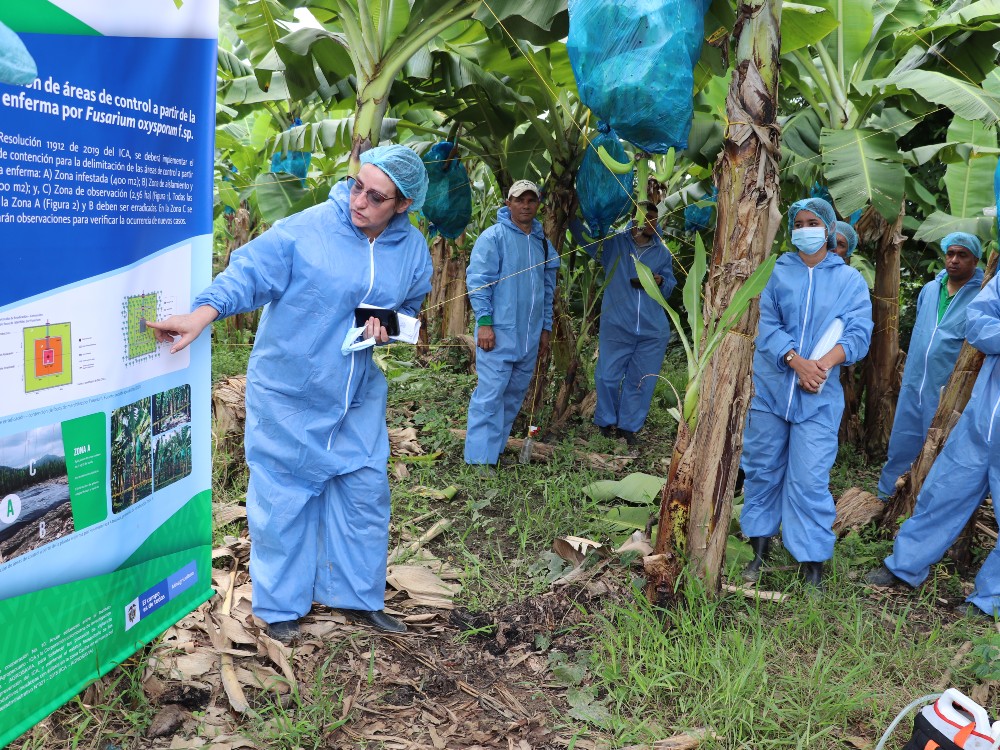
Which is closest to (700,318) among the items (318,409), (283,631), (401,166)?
(401,166)

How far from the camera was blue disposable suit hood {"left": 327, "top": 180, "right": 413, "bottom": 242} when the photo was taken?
2877 millimetres

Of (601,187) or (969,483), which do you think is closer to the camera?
(969,483)

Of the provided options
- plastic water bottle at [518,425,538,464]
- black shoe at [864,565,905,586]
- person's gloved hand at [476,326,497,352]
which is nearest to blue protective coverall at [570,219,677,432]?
plastic water bottle at [518,425,538,464]

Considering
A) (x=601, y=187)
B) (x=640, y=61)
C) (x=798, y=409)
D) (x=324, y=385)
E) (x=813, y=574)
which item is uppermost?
(x=640, y=61)

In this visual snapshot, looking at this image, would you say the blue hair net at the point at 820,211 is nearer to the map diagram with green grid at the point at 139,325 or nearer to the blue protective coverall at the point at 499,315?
the blue protective coverall at the point at 499,315

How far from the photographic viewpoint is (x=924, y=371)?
192 inches

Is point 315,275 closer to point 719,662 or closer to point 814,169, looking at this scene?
point 719,662

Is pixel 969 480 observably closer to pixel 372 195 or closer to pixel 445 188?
pixel 372 195

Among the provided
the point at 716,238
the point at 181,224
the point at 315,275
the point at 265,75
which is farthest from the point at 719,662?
the point at 265,75

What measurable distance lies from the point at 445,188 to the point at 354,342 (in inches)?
135

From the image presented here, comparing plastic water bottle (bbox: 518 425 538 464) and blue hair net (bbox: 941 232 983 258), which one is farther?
plastic water bottle (bbox: 518 425 538 464)

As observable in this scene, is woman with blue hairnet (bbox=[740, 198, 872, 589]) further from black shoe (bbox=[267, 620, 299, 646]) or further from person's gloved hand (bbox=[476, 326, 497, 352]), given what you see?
black shoe (bbox=[267, 620, 299, 646])

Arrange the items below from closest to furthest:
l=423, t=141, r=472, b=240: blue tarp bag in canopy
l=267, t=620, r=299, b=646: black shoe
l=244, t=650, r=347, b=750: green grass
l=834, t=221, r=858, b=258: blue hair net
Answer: l=244, t=650, r=347, b=750: green grass < l=267, t=620, r=299, b=646: black shoe < l=834, t=221, r=858, b=258: blue hair net < l=423, t=141, r=472, b=240: blue tarp bag in canopy

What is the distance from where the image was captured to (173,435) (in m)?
2.48
